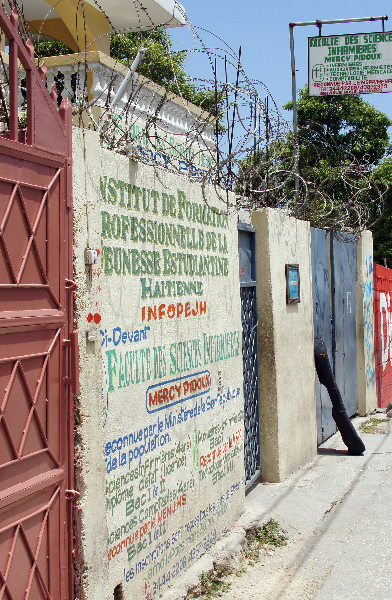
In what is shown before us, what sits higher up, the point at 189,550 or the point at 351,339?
the point at 351,339

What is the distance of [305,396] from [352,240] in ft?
10.9

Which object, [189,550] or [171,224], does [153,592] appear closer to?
[189,550]

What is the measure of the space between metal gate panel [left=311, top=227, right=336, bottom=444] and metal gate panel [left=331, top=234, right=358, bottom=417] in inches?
11.0

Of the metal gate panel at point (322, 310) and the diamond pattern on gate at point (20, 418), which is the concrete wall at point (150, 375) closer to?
the diamond pattern on gate at point (20, 418)

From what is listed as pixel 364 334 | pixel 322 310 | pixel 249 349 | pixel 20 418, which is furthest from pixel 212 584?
pixel 364 334

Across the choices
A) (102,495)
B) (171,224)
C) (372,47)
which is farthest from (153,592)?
(372,47)

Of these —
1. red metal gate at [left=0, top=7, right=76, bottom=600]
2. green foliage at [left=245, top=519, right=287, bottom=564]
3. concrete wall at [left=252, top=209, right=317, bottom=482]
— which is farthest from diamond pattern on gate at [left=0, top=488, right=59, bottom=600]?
concrete wall at [left=252, top=209, right=317, bottom=482]

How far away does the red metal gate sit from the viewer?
2639 mm

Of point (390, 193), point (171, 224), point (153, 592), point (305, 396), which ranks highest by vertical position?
point (390, 193)

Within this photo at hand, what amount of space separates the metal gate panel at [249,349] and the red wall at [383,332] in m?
5.38

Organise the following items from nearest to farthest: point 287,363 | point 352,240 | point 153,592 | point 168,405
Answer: point 153,592
point 168,405
point 287,363
point 352,240

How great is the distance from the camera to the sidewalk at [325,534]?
4.32m

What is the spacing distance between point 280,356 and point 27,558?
158 inches

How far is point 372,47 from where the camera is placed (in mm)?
10516
